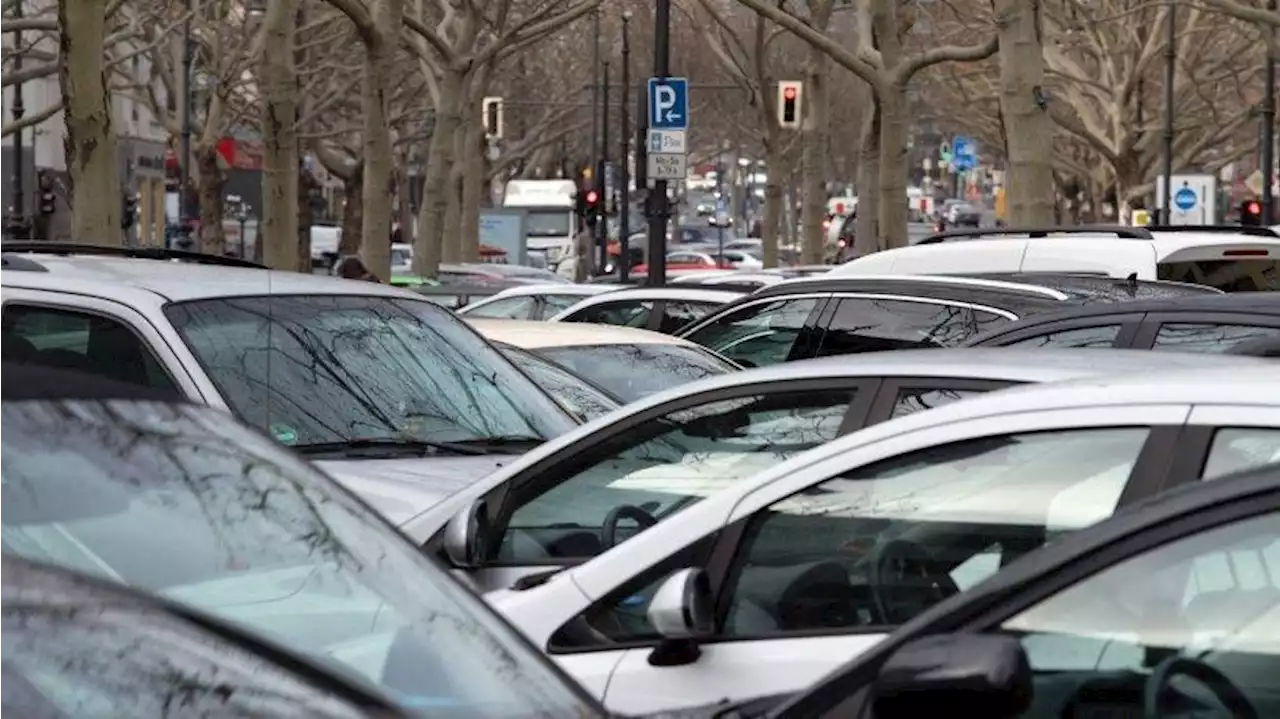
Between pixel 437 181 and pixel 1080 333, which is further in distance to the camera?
pixel 437 181

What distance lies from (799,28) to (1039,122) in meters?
3.78

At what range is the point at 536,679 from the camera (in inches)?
136

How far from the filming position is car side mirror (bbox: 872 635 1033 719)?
10.2 feet

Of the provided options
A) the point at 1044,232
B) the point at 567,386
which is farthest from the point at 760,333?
the point at 567,386

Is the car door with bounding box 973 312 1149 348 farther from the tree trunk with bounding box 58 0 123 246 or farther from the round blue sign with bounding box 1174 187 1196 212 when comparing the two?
the round blue sign with bounding box 1174 187 1196 212

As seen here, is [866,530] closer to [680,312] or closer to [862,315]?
[862,315]

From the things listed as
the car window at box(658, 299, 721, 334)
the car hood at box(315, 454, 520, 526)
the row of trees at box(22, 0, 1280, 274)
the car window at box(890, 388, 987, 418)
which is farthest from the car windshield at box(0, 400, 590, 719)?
the row of trees at box(22, 0, 1280, 274)

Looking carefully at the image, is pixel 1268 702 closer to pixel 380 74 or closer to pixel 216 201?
pixel 380 74

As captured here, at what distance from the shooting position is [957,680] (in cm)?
311

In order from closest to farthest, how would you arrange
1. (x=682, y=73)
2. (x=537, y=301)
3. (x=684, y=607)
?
(x=684, y=607), (x=537, y=301), (x=682, y=73)

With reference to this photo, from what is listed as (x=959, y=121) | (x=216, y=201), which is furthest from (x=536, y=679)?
(x=959, y=121)

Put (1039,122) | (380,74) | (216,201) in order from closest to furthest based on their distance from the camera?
(1039,122) < (380,74) < (216,201)

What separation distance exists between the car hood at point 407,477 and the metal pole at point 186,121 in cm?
3253

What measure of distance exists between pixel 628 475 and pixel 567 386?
4327 mm
